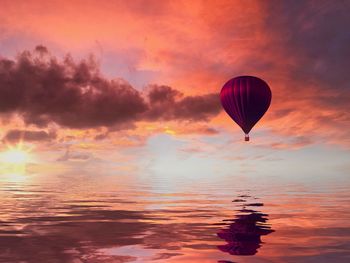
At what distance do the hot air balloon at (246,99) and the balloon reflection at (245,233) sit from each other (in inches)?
1070

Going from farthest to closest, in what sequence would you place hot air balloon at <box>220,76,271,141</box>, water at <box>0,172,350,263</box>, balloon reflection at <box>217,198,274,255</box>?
hot air balloon at <box>220,76,271,141</box> → balloon reflection at <box>217,198,274,255</box> → water at <box>0,172,350,263</box>

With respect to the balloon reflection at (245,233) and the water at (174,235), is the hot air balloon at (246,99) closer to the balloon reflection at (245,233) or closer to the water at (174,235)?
the water at (174,235)

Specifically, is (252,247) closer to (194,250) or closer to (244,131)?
(194,250)

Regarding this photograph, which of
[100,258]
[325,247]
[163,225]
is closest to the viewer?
[100,258]

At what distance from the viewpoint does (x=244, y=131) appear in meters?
66.9

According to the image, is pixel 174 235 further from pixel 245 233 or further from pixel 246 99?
pixel 246 99

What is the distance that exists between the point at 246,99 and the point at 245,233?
38613 mm

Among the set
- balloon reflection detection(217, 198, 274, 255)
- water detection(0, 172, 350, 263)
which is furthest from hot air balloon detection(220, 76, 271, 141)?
balloon reflection detection(217, 198, 274, 255)

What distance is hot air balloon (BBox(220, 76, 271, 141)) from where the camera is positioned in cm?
6506

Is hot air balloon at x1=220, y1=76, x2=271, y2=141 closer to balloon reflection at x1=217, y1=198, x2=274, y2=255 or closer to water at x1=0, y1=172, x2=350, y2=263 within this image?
water at x1=0, y1=172, x2=350, y2=263

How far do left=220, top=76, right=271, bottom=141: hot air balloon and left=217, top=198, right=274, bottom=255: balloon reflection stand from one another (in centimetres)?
2717

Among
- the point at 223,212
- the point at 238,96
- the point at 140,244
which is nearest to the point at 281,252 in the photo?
the point at 140,244

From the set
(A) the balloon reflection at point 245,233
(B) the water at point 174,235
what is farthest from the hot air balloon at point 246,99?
(A) the balloon reflection at point 245,233

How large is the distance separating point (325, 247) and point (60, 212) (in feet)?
86.8
